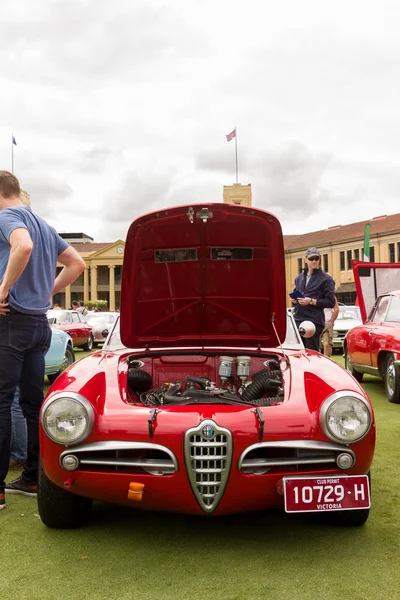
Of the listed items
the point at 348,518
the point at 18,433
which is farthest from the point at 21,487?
the point at 348,518

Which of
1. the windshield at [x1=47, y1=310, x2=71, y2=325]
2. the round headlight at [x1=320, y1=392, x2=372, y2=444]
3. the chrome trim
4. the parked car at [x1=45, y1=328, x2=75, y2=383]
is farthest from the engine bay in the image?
the windshield at [x1=47, y1=310, x2=71, y2=325]

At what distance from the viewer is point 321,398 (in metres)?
2.95

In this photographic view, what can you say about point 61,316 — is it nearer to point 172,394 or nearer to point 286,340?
point 286,340

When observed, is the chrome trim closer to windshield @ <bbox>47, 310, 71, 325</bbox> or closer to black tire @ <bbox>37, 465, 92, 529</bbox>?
black tire @ <bbox>37, 465, 92, 529</bbox>

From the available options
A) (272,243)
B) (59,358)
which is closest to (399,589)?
(272,243)

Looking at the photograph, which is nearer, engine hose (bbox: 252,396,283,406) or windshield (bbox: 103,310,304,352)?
engine hose (bbox: 252,396,283,406)

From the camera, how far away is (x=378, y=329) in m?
7.72

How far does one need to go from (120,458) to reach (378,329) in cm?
557

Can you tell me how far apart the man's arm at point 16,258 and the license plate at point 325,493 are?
1.83m

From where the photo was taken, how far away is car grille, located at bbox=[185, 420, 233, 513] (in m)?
2.72

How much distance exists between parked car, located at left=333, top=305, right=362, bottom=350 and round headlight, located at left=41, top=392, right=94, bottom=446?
13938 mm

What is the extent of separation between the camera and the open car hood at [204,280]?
379 cm

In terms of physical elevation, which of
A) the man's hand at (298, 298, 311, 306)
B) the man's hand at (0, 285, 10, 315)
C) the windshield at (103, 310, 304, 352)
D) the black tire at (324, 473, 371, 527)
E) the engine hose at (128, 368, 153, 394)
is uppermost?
the man's hand at (298, 298, 311, 306)

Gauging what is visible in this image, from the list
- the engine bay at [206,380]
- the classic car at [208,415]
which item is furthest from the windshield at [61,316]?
the classic car at [208,415]
